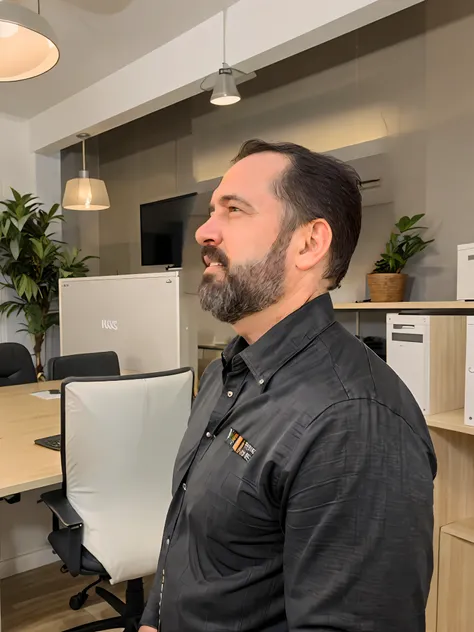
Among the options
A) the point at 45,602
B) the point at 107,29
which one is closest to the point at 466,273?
the point at 45,602

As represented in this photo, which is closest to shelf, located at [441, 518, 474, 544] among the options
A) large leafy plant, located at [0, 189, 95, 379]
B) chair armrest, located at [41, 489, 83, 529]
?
chair armrest, located at [41, 489, 83, 529]

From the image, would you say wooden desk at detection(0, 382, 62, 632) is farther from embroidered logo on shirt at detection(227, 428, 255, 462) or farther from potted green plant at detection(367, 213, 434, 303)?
potted green plant at detection(367, 213, 434, 303)

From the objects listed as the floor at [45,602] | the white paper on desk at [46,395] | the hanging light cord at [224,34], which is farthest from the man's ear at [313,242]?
the hanging light cord at [224,34]

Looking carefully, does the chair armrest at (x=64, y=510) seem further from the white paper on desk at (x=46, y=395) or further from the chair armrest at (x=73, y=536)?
the white paper on desk at (x=46, y=395)

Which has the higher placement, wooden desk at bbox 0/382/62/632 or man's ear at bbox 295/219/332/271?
man's ear at bbox 295/219/332/271

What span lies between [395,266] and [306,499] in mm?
2434

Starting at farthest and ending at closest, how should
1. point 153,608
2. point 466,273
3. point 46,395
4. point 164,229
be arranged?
point 164,229 < point 46,395 < point 466,273 < point 153,608

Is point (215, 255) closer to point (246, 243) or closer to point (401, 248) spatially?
point (246, 243)

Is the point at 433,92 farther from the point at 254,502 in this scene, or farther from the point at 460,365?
the point at 254,502

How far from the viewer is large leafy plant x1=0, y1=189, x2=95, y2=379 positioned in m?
4.80

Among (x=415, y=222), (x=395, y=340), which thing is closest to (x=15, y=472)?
(x=395, y=340)

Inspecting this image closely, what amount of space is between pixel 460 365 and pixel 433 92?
5.61ft

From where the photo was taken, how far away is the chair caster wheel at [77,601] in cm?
241

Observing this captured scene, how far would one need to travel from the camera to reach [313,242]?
0.89m
